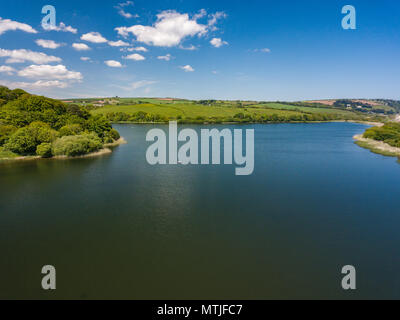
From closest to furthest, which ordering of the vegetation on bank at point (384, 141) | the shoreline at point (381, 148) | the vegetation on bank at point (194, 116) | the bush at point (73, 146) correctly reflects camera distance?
the bush at point (73, 146), the shoreline at point (381, 148), the vegetation on bank at point (384, 141), the vegetation on bank at point (194, 116)

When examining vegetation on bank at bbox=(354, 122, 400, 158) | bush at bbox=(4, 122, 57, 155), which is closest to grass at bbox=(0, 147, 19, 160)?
bush at bbox=(4, 122, 57, 155)

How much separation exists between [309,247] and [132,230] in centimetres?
1181

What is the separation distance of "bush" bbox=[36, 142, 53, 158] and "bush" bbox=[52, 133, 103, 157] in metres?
0.74

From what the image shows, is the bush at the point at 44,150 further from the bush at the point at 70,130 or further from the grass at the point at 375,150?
the grass at the point at 375,150

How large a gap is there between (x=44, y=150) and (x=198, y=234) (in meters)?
33.3

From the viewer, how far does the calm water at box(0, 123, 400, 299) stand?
12.0 m

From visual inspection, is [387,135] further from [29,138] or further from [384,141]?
[29,138]

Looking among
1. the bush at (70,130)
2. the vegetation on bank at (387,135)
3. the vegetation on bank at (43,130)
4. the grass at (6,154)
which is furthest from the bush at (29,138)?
the vegetation on bank at (387,135)

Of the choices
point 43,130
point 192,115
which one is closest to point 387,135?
point 43,130

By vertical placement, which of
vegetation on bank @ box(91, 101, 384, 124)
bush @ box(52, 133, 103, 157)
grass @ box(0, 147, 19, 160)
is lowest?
grass @ box(0, 147, 19, 160)

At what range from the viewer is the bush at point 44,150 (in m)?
37.6

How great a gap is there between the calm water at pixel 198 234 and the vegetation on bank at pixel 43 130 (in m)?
9.66

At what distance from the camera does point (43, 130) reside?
130 feet

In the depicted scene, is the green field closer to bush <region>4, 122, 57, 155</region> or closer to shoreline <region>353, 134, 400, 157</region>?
shoreline <region>353, 134, 400, 157</region>
